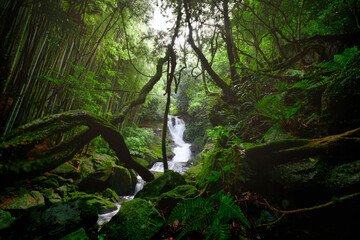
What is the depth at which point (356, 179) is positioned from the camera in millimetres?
1119

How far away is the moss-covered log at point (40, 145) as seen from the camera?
1084 millimetres

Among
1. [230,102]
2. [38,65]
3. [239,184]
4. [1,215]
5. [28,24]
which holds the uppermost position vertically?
[28,24]

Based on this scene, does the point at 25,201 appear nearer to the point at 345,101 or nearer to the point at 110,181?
the point at 110,181

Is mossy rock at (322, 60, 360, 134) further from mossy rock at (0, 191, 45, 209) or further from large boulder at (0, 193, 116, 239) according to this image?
mossy rock at (0, 191, 45, 209)

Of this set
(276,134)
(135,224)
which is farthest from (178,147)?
(135,224)

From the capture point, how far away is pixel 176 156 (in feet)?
38.8

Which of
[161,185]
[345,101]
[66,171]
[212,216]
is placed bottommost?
[66,171]

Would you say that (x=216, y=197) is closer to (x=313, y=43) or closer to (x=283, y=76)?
(x=283, y=76)

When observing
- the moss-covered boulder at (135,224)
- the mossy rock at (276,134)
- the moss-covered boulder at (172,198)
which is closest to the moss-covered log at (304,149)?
the mossy rock at (276,134)

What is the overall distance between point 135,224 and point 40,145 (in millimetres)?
1422

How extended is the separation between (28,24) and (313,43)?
607cm

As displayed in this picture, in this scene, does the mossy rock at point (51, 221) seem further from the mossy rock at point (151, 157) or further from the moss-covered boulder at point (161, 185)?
the mossy rock at point (151, 157)

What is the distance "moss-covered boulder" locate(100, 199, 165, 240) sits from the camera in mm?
1748

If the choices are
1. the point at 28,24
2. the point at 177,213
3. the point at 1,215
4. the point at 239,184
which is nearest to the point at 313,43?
the point at 239,184
